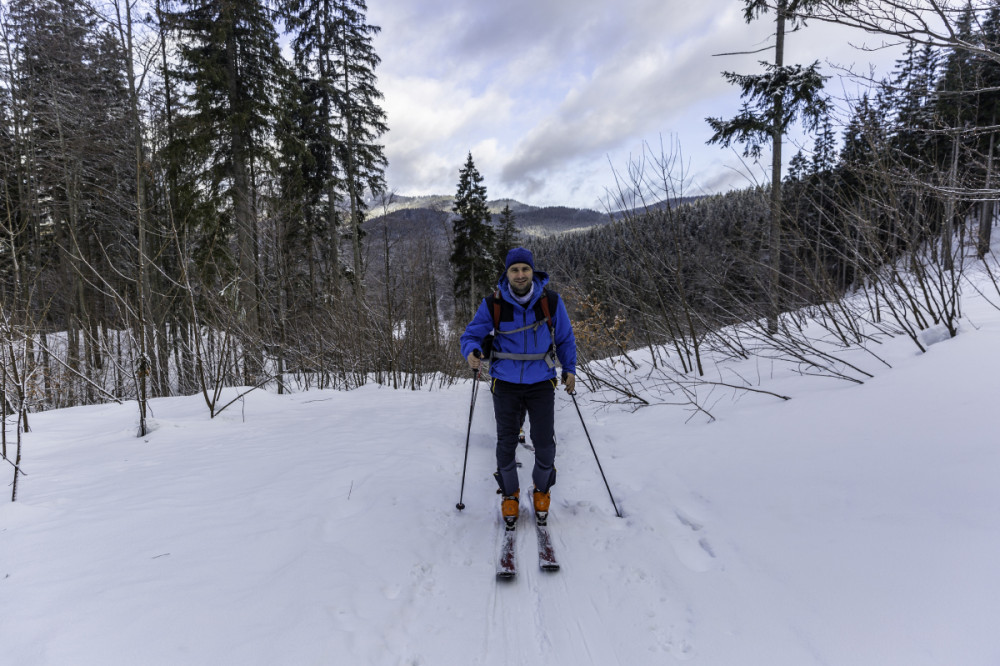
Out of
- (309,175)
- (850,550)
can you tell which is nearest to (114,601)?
(850,550)

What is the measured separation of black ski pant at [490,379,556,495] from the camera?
10.5ft

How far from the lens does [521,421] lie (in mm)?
3250

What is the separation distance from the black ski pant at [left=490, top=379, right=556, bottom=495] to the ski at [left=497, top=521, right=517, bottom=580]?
0.31 meters

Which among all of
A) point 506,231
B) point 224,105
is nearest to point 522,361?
point 224,105

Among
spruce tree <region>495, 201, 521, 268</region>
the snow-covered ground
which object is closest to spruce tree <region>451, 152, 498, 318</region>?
spruce tree <region>495, 201, 521, 268</region>

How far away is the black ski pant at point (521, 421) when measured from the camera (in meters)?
3.21

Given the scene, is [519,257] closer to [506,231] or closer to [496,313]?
[496,313]

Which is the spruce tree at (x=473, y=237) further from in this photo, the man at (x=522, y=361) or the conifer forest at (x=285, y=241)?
the man at (x=522, y=361)

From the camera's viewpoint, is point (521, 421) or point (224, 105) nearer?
point (521, 421)

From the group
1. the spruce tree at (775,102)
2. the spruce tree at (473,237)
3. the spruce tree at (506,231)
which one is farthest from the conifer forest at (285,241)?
the spruce tree at (506,231)

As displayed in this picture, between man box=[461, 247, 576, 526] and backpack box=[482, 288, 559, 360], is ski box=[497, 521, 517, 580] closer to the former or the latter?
man box=[461, 247, 576, 526]

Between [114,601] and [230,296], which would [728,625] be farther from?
[230,296]

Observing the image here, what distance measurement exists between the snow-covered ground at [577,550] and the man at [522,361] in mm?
489

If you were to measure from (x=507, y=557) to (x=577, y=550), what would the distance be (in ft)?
1.77
